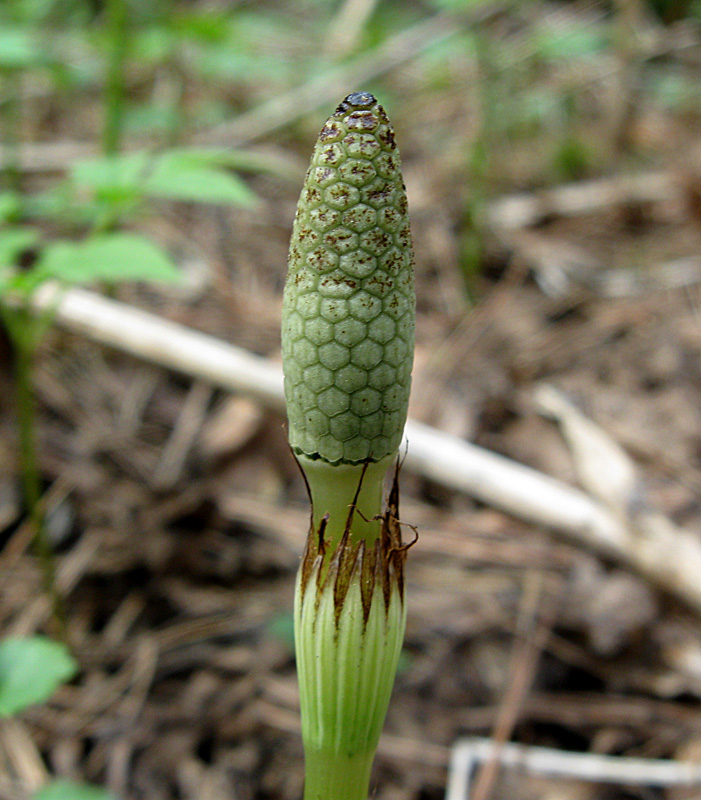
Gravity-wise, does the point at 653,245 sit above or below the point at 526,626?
above

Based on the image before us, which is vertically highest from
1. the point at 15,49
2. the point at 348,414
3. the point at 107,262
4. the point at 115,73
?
the point at 115,73

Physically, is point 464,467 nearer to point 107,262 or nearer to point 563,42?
point 107,262

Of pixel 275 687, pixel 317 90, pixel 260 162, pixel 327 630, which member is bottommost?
pixel 275 687

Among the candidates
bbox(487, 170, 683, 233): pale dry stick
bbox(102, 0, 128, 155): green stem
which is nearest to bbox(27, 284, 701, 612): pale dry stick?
bbox(102, 0, 128, 155): green stem

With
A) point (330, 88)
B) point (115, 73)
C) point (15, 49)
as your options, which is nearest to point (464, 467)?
point (15, 49)

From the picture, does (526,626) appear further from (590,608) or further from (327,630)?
(327,630)

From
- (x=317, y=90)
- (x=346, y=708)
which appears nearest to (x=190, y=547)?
(x=346, y=708)

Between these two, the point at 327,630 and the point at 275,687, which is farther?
the point at 275,687
